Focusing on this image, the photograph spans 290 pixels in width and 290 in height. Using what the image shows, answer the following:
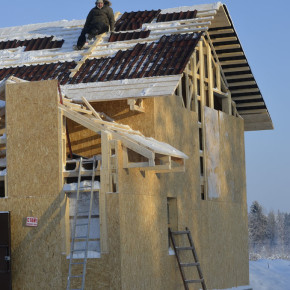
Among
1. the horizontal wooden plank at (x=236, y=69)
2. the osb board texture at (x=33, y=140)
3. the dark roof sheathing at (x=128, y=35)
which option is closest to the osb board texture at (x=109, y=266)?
the osb board texture at (x=33, y=140)

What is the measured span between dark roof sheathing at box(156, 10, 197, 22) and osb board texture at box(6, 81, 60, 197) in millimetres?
6242

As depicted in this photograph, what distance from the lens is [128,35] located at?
23609 millimetres

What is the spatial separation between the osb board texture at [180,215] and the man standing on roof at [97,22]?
303cm

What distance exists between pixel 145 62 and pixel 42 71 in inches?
109

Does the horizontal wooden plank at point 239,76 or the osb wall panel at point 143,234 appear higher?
the horizontal wooden plank at point 239,76

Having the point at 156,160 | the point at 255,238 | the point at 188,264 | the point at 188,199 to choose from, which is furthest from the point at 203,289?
the point at 255,238

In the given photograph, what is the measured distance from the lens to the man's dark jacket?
78.4 ft

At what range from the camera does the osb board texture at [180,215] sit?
62.0 feet

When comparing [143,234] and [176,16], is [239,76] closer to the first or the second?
[176,16]

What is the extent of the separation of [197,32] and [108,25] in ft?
8.75

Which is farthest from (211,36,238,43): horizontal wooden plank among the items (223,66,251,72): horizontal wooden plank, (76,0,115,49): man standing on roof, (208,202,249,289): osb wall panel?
(208,202,249,289): osb wall panel

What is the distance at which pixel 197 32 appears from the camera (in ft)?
74.5

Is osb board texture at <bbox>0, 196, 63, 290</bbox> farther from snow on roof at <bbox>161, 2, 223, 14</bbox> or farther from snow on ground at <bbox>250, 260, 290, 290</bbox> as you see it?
snow on ground at <bbox>250, 260, 290, 290</bbox>

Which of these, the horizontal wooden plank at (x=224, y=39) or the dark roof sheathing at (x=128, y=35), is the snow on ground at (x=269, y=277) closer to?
the horizontal wooden plank at (x=224, y=39)
